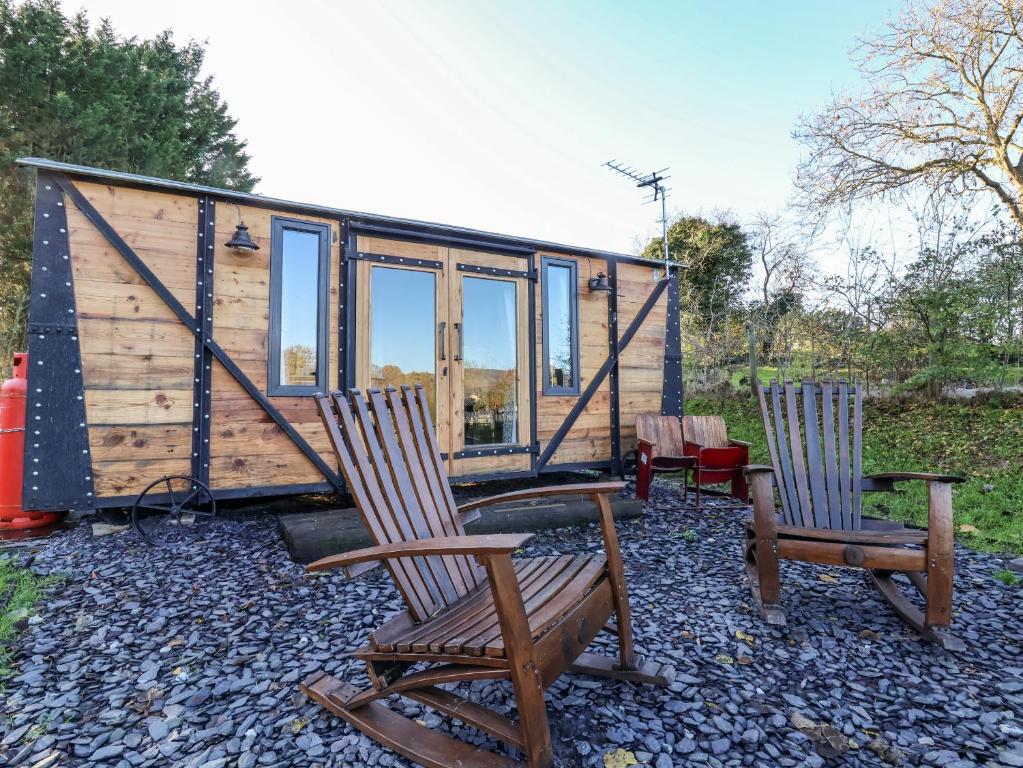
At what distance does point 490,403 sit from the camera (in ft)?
15.7

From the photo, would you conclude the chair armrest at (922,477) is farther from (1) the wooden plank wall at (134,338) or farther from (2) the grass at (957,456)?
(1) the wooden plank wall at (134,338)

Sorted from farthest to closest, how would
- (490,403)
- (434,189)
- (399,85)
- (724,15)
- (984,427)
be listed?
1. (434,189)
2. (399,85)
3. (724,15)
4. (984,427)
5. (490,403)

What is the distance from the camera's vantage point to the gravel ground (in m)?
1.54

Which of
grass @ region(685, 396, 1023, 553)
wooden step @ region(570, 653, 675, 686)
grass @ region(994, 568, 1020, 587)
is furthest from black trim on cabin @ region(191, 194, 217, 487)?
grass @ region(685, 396, 1023, 553)

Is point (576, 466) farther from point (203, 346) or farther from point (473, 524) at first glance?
point (203, 346)

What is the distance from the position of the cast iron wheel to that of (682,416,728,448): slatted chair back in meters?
4.19

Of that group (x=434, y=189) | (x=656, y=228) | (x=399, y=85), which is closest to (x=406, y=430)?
(x=399, y=85)

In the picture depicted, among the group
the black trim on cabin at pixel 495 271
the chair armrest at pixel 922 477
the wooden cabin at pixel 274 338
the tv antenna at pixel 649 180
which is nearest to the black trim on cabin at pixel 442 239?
the wooden cabin at pixel 274 338

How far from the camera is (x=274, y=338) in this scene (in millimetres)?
4031

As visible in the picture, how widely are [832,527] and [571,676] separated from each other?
5.60 feet

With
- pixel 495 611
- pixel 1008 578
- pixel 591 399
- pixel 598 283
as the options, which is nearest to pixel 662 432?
pixel 591 399

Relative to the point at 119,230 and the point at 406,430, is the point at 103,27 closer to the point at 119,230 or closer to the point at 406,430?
the point at 119,230

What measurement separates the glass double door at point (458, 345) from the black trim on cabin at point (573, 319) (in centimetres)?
21

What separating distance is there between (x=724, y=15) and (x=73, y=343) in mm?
8945
